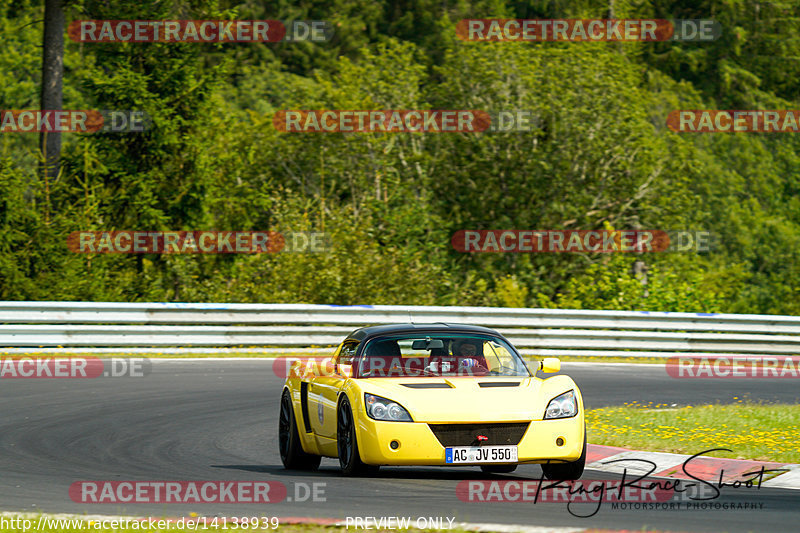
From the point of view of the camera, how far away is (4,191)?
81.0ft

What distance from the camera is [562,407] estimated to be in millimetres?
9461

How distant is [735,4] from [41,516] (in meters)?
53.2

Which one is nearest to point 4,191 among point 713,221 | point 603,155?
point 603,155

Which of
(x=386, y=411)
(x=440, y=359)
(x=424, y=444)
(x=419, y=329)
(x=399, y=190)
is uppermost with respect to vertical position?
(x=399, y=190)

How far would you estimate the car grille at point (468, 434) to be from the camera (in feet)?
30.1

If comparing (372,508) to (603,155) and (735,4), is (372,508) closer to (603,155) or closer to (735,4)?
(603,155)

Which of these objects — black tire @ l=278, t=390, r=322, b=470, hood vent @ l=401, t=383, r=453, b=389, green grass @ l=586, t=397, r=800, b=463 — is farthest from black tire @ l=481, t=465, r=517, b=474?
green grass @ l=586, t=397, r=800, b=463

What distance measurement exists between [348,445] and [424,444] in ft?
2.59

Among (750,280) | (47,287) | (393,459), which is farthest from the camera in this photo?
(750,280)

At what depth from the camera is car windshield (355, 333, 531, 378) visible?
402 inches

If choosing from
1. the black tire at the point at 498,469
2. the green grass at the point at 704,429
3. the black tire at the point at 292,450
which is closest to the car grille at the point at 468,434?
the black tire at the point at 498,469

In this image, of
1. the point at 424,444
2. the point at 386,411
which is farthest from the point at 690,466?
Result: the point at 386,411

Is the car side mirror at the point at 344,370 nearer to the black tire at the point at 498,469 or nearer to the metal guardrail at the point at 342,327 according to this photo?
the black tire at the point at 498,469

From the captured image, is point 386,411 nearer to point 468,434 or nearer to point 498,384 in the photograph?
point 468,434
